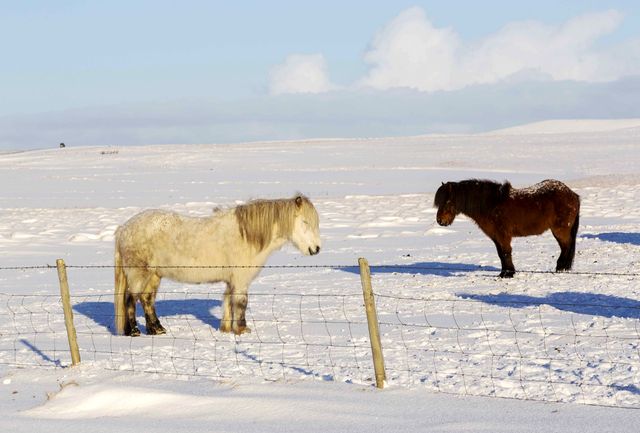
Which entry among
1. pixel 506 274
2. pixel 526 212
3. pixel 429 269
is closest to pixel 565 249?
pixel 526 212

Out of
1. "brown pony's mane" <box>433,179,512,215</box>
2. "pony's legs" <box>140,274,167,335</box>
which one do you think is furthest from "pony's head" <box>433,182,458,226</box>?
"pony's legs" <box>140,274,167,335</box>

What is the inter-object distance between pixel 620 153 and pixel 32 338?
46023 mm

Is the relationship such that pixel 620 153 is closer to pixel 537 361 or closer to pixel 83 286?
pixel 83 286

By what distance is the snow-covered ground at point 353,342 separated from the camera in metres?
6.79

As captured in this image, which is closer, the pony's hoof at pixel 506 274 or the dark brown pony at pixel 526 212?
the pony's hoof at pixel 506 274

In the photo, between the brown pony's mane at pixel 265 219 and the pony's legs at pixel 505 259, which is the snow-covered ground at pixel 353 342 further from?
the brown pony's mane at pixel 265 219

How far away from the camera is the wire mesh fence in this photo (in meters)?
7.61

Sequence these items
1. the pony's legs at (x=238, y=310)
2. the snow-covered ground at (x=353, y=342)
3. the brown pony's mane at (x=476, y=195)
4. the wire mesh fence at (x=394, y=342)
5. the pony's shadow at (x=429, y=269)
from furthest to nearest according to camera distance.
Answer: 1. the pony's shadow at (x=429, y=269)
2. the brown pony's mane at (x=476, y=195)
3. the pony's legs at (x=238, y=310)
4. the wire mesh fence at (x=394, y=342)
5. the snow-covered ground at (x=353, y=342)

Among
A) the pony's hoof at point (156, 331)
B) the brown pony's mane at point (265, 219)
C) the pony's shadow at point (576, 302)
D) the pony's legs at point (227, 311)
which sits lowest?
the pony's shadow at point (576, 302)

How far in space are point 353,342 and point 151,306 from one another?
8.41 feet


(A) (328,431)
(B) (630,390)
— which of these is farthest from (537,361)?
(A) (328,431)

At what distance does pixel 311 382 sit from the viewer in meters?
7.66

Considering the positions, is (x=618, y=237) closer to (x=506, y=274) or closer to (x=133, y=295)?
(x=506, y=274)

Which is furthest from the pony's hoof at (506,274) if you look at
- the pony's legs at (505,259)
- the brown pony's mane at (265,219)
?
the brown pony's mane at (265,219)
